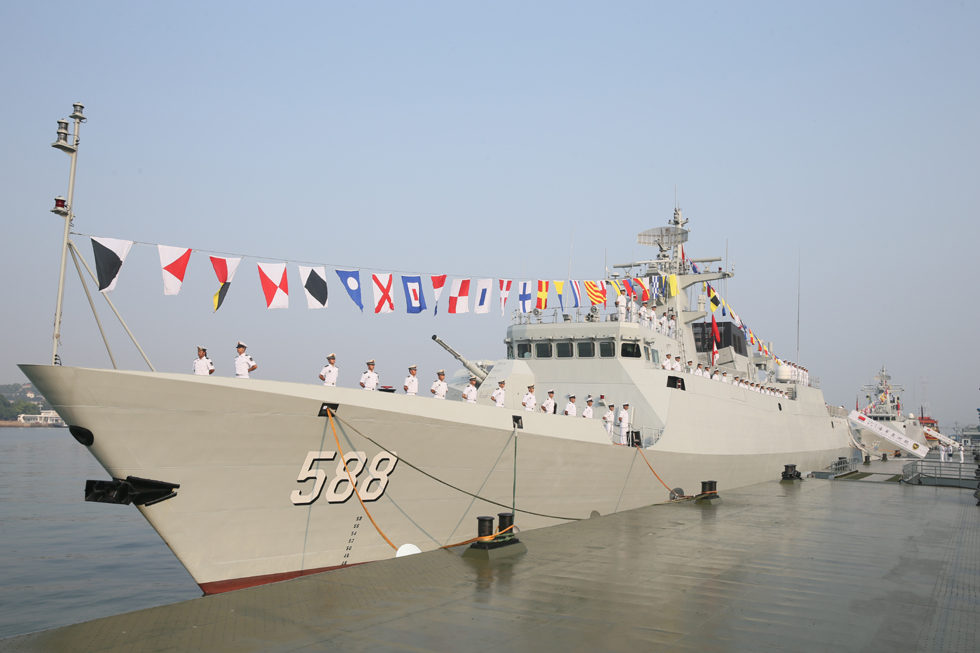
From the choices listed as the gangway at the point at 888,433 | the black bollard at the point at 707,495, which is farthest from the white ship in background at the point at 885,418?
the black bollard at the point at 707,495

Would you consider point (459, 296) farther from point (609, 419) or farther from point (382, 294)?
point (609, 419)

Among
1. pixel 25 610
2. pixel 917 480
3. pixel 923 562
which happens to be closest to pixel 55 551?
pixel 25 610

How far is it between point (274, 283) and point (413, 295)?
2619 mm

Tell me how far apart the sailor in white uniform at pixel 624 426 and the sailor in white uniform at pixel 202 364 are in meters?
8.28

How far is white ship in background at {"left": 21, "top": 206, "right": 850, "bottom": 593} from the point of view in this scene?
6.37 m

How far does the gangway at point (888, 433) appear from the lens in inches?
1375

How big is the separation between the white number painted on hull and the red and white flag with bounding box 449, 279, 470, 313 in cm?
403

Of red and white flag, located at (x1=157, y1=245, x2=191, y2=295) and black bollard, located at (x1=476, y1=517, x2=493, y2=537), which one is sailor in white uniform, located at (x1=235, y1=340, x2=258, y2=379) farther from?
black bollard, located at (x1=476, y1=517, x2=493, y2=537)

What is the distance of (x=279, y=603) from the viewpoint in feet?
19.8

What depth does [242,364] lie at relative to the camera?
764 centimetres

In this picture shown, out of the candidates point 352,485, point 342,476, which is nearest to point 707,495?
point 352,485

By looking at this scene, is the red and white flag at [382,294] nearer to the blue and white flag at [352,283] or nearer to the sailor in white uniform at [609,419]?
the blue and white flag at [352,283]

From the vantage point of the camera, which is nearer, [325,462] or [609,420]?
[325,462]

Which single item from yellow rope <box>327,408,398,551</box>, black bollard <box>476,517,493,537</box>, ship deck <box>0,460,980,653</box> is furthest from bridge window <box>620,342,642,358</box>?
yellow rope <box>327,408,398,551</box>
